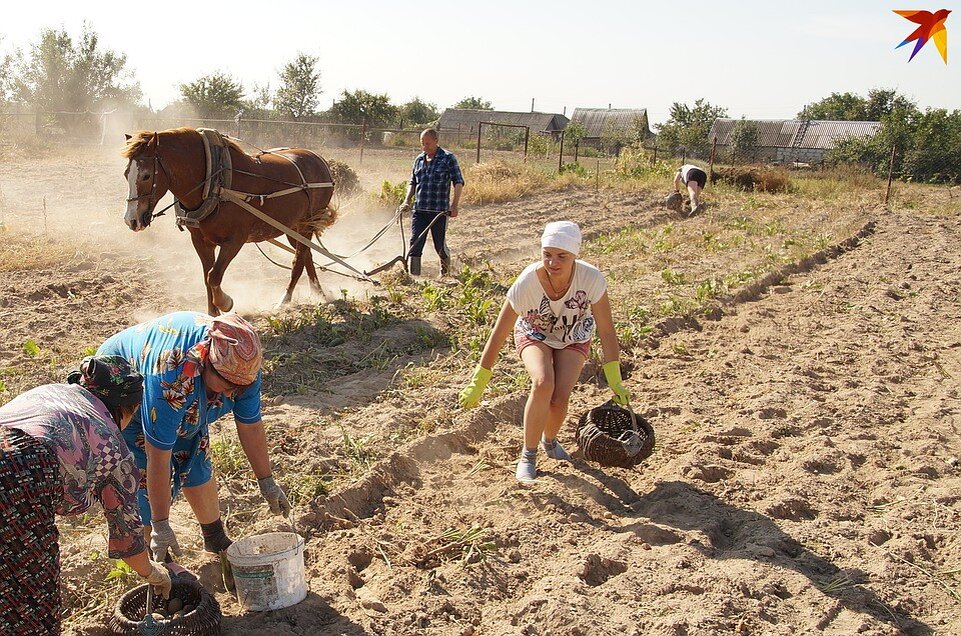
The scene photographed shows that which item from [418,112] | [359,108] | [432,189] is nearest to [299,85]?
[359,108]

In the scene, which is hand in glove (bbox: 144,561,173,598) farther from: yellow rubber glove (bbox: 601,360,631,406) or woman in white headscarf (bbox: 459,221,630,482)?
yellow rubber glove (bbox: 601,360,631,406)

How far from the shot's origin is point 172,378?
10.6 ft

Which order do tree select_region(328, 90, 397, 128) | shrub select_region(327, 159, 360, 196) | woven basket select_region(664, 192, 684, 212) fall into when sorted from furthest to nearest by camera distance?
tree select_region(328, 90, 397, 128), woven basket select_region(664, 192, 684, 212), shrub select_region(327, 159, 360, 196)

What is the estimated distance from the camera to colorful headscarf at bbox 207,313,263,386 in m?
3.19

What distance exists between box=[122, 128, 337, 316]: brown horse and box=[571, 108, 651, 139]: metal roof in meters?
48.3

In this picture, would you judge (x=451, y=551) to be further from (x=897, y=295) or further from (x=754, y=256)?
(x=754, y=256)

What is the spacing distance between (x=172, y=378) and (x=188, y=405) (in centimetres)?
14

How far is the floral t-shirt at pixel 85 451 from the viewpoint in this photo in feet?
8.06

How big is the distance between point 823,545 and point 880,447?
150 centimetres

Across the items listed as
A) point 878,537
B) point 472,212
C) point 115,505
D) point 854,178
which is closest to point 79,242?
point 472,212

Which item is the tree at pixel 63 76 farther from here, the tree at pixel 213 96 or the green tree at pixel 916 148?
A: the green tree at pixel 916 148

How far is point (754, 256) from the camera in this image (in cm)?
1234

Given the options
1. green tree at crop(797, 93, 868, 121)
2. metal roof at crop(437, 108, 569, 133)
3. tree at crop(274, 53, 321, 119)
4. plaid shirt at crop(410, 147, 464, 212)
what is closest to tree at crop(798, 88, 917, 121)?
green tree at crop(797, 93, 868, 121)

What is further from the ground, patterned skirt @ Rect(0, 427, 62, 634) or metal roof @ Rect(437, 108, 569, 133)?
metal roof @ Rect(437, 108, 569, 133)
